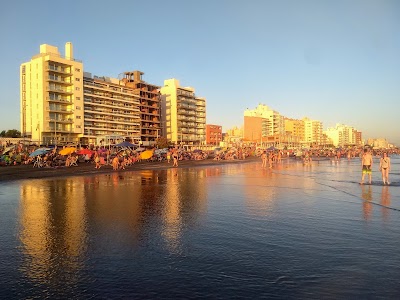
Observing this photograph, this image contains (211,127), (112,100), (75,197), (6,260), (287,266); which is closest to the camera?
(287,266)

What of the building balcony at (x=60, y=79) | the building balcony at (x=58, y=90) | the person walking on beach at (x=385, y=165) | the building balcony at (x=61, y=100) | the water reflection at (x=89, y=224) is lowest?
the water reflection at (x=89, y=224)

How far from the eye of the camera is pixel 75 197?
14.1 m

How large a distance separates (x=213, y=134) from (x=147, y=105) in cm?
5111

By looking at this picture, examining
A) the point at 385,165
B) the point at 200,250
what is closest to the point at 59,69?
the point at 385,165

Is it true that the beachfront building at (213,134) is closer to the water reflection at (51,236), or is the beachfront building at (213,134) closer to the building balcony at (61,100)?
the building balcony at (61,100)

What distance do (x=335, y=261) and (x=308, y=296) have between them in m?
1.62

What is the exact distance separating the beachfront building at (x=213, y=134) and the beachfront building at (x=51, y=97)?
71.9 metres

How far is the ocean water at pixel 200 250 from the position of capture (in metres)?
4.75

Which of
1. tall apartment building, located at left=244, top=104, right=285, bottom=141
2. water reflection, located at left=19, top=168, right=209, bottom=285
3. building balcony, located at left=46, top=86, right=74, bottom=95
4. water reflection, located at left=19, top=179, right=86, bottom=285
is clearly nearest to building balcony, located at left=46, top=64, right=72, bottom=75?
building balcony, located at left=46, top=86, right=74, bottom=95

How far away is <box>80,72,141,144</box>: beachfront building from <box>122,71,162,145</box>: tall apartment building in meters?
2.35

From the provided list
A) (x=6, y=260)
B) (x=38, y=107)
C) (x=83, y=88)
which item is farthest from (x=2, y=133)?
(x=6, y=260)

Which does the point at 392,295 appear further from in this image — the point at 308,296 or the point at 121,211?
the point at 121,211

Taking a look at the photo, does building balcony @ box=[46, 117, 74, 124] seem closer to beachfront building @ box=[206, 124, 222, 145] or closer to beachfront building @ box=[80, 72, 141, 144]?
beachfront building @ box=[80, 72, 141, 144]

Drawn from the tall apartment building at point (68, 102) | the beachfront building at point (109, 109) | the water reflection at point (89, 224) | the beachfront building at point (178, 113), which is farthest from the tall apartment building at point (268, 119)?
the water reflection at point (89, 224)
